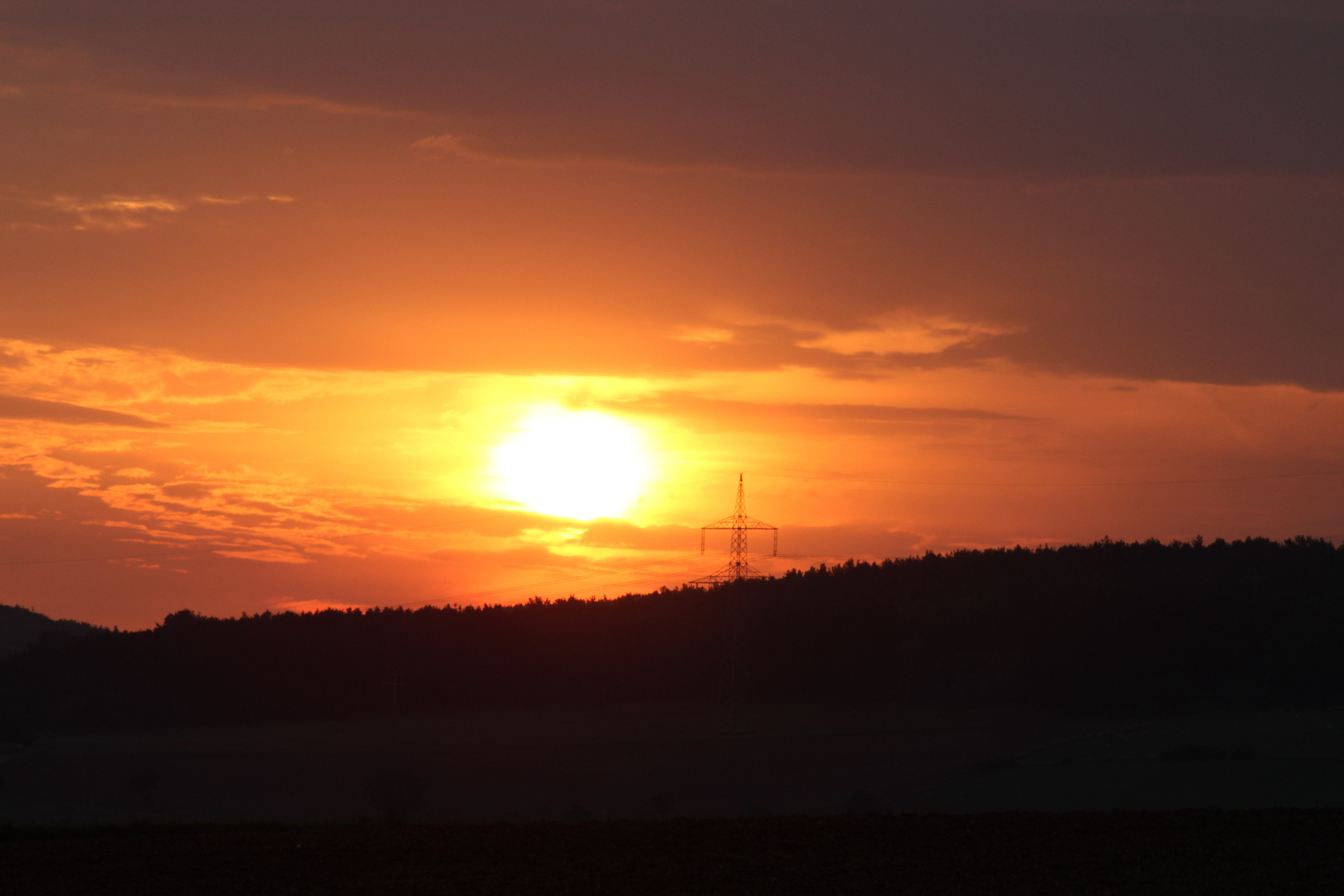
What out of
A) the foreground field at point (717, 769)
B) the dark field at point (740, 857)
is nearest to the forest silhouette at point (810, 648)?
the foreground field at point (717, 769)

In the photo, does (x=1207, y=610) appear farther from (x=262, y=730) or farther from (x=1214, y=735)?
(x=262, y=730)

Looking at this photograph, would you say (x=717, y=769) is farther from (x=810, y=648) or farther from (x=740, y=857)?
(x=740, y=857)

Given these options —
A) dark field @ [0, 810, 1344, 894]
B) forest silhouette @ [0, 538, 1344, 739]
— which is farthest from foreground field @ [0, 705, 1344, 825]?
dark field @ [0, 810, 1344, 894]

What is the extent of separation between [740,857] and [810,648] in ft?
356

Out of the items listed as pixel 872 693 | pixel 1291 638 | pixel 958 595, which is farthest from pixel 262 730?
pixel 1291 638

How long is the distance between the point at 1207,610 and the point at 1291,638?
7.70 metres

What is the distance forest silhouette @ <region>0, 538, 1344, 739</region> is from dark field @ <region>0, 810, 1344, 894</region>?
8929 cm

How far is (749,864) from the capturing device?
22609 mm

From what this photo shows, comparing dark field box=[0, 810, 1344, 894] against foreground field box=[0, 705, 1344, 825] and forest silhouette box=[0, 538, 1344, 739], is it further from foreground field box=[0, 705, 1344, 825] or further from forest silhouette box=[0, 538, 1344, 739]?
forest silhouette box=[0, 538, 1344, 739]

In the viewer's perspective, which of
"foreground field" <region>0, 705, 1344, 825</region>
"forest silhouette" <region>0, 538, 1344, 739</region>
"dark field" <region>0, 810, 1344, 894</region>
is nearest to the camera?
"dark field" <region>0, 810, 1344, 894</region>

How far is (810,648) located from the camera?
13038cm

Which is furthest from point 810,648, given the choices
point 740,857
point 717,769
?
point 740,857

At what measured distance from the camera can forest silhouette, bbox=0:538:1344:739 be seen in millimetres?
115875

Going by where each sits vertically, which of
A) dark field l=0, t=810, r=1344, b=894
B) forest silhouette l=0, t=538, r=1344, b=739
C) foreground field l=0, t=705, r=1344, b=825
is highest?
forest silhouette l=0, t=538, r=1344, b=739
